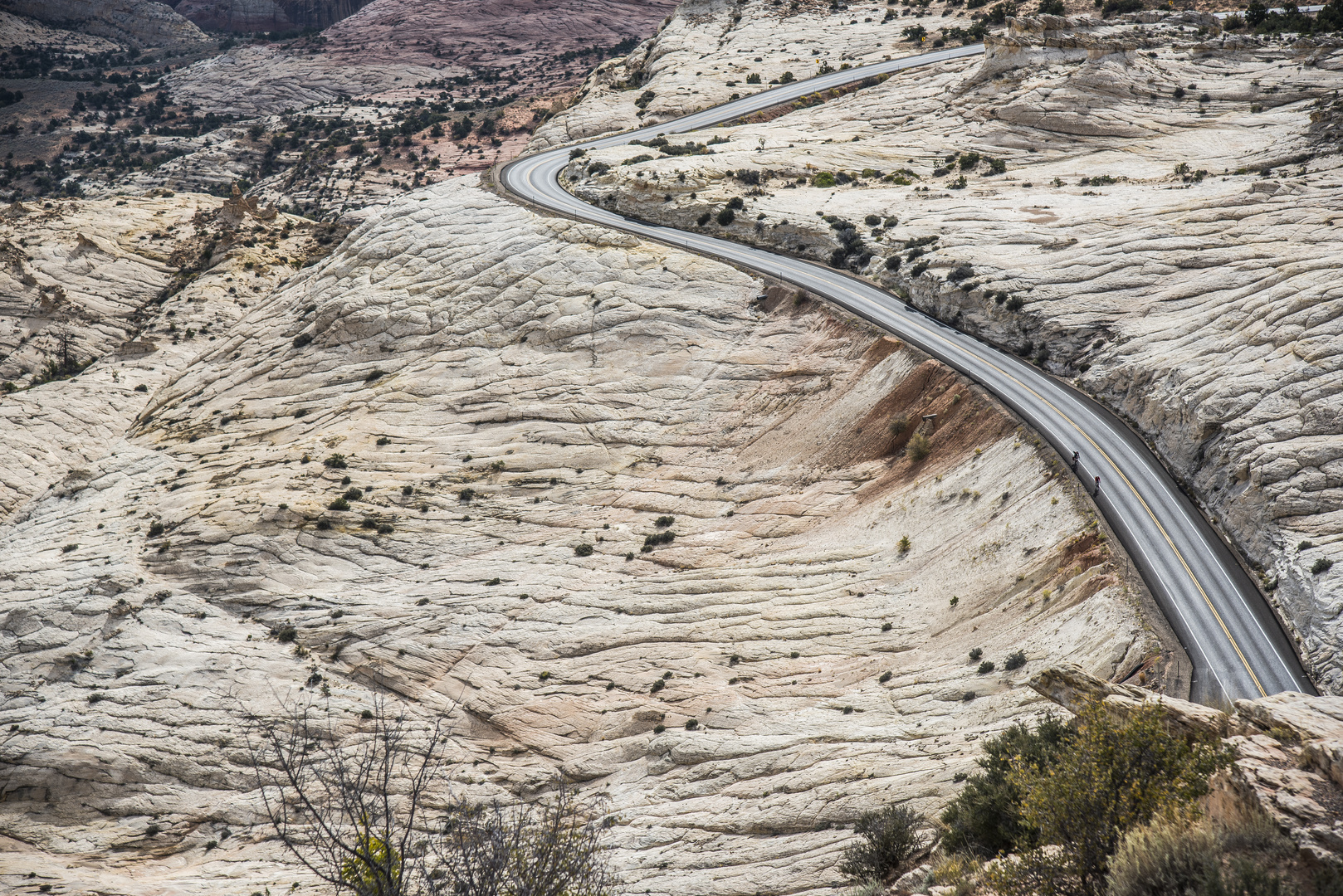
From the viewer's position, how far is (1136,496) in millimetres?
30516

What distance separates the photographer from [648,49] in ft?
321

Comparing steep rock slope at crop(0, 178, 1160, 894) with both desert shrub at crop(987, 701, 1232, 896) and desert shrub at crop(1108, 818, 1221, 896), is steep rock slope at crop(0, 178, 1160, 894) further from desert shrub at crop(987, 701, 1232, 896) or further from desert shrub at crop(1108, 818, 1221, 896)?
desert shrub at crop(1108, 818, 1221, 896)

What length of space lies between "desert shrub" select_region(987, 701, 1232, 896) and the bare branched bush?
8775 mm

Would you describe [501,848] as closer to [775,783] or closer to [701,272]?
[775,783]

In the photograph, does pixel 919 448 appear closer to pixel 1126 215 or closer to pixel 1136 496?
pixel 1136 496

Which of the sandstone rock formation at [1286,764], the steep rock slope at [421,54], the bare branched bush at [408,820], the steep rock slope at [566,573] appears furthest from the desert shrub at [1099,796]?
the steep rock slope at [421,54]

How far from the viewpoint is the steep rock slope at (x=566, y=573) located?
25.5 metres

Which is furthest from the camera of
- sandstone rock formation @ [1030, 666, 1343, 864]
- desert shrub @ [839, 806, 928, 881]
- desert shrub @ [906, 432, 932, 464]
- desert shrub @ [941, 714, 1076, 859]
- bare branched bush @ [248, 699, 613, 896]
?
desert shrub @ [906, 432, 932, 464]

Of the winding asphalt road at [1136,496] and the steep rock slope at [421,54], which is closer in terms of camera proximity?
the winding asphalt road at [1136,496]

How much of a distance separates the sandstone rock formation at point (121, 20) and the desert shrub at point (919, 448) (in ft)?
711

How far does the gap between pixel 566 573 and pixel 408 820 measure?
12321mm

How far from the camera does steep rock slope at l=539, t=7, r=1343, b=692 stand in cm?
2909

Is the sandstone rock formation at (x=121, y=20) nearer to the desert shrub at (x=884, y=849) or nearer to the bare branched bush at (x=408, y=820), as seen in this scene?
the bare branched bush at (x=408, y=820)

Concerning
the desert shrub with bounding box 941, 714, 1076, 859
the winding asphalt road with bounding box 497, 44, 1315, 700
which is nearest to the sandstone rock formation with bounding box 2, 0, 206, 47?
the winding asphalt road with bounding box 497, 44, 1315, 700
